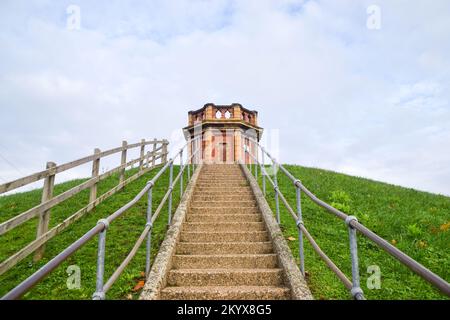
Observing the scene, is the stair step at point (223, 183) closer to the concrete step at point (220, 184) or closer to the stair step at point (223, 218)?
the concrete step at point (220, 184)

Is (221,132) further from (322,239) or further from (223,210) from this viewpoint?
(322,239)

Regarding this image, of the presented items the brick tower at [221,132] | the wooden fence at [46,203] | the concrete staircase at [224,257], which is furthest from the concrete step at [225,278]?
the brick tower at [221,132]

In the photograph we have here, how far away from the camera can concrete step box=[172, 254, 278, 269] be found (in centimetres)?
446

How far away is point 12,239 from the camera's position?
575 centimetres

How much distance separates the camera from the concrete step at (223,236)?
534 cm

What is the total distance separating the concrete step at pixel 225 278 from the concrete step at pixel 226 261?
15.8 inches

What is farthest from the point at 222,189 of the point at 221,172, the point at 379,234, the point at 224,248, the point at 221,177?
the point at 379,234

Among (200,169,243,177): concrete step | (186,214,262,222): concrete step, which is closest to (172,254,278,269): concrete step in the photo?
(186,214,262,222): concrete step
